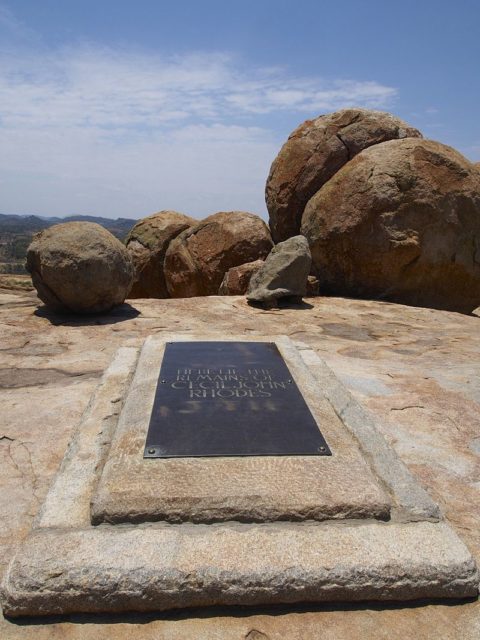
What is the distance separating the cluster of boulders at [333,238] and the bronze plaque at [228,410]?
2.42 meters

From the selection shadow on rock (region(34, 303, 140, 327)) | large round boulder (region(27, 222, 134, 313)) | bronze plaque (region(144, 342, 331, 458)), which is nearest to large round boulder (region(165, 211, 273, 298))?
shadow on rock (region(34, 303, 140, 327))

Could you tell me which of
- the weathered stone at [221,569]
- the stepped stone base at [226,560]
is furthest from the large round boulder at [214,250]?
the weathered stone at [221,569]

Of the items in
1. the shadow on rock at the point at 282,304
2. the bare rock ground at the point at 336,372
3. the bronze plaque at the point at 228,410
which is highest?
the bronze plaque at the point at 228,410

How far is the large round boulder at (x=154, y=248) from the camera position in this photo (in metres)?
9.85

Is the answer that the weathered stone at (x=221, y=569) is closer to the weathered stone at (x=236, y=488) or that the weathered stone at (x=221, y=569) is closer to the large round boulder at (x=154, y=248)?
the weathered stone at (x=236, y=488)

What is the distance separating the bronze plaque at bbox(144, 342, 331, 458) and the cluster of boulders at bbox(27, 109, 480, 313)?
7.94ft

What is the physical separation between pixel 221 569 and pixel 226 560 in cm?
4

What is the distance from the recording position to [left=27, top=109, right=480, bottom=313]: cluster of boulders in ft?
17.4

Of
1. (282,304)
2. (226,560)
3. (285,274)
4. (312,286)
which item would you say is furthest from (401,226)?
(226,560)

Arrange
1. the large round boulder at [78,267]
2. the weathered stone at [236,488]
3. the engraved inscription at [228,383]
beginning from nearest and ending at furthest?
the weathered stone at [236,488] → the engraved inscription at [228,383] → the large round boulder at [78,267]

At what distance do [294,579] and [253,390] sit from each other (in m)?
1.23

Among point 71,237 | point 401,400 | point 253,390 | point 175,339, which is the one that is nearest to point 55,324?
point 71,237

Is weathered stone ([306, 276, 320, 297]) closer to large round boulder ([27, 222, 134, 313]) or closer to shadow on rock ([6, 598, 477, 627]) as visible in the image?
large round boulder ([27, 222, 134, 313])

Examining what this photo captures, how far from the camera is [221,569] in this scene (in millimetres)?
1535
